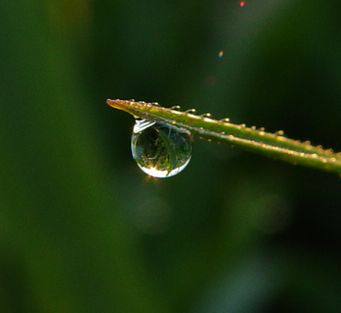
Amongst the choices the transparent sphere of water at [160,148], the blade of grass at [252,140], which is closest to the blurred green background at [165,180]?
the transparent sphere of water at [160,148]

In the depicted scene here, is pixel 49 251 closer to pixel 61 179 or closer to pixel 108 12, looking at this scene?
pixel 61 179

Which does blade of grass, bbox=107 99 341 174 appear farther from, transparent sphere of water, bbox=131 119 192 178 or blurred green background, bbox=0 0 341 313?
blurred green background, bbox=0 0 341 313

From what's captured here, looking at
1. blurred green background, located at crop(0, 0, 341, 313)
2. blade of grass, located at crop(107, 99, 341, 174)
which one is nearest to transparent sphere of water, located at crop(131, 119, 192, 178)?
blade of grass, located at crop(107, 99, 341, 174)

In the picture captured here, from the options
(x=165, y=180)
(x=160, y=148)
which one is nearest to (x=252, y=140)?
(x=160, y=148)

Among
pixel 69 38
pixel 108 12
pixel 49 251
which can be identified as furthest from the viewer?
pixel 108 12

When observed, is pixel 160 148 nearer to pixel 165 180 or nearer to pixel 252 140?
pixel 252 140

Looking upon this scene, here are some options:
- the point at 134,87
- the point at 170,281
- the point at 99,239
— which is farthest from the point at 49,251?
the point at 134,87
